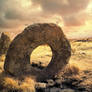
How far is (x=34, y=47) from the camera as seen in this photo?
9.23 meters

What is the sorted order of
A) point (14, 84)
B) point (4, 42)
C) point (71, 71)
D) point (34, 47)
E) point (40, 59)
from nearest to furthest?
point (14, 84) → point (34, 47) → point (71, 71) → point (40, 59) → point (4, 42)

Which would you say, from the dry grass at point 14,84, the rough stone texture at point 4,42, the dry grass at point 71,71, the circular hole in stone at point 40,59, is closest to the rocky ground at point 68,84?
the dry grass at point 71,71

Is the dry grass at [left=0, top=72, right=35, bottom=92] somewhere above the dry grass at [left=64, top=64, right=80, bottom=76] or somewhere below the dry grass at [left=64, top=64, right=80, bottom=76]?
below

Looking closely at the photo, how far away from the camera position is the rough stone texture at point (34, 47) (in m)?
8.59

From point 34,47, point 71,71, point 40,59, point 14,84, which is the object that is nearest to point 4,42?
point 40,59

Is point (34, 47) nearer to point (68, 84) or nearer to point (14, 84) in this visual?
point (14, 84)

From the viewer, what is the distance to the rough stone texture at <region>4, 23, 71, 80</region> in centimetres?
859

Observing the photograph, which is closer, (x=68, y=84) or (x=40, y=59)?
(x=68, y=84)

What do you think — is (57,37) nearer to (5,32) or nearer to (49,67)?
(49,67)

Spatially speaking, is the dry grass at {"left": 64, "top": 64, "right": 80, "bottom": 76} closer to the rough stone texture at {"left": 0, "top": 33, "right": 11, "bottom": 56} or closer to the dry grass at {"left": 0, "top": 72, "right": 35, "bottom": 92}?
the dry grass at {"left": 0, "top": 72, "right": 35, "bottom": 92}

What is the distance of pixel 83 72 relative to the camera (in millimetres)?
10484

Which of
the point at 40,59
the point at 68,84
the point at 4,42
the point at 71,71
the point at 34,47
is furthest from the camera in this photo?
the point at 4,42

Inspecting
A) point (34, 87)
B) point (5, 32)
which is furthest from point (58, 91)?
point (5, 32)

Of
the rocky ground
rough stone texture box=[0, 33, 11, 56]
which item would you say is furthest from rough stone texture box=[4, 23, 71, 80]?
rough stone texture box=[0, 33, 11, 56]
